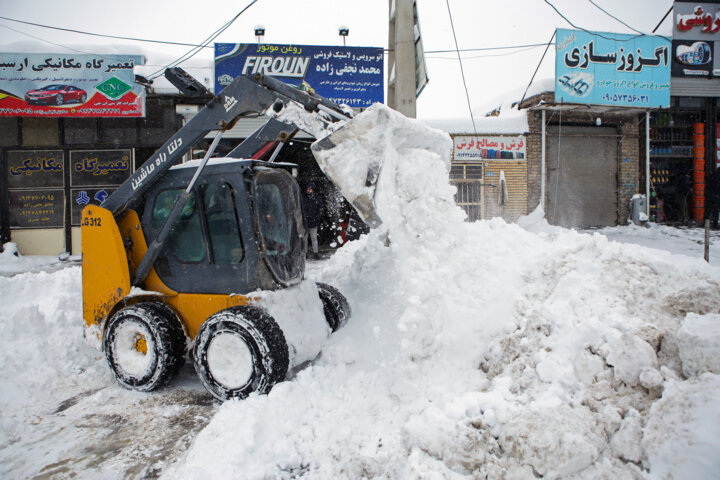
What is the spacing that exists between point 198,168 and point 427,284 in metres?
2.25

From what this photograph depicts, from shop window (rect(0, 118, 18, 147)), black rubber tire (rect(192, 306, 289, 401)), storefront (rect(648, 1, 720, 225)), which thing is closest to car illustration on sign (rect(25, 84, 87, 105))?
shop window (rect(0, 118, 18, 147))

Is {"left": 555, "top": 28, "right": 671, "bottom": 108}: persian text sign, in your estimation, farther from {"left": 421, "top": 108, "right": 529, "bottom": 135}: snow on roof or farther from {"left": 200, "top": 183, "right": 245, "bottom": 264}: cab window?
{"left": 200, "top": 183, "right": 245, "bottom": 264}: cab window

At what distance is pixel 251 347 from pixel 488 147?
1221 cm

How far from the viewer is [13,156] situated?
36.7 ft

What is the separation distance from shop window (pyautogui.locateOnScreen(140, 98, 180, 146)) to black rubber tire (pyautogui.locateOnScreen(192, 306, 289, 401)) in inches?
380

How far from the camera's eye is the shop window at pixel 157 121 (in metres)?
11.4

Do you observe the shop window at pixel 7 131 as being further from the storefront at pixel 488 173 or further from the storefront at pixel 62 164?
the storefront at pixel 488 173

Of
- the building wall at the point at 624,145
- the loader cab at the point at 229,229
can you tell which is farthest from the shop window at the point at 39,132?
the building wall at the point at 624,145

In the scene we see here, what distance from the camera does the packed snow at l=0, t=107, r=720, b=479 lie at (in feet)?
7.48

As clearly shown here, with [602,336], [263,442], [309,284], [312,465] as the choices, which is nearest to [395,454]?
[312,465]

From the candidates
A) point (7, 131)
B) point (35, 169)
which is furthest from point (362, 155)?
point (7, 131)

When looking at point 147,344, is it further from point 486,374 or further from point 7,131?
point 7,131

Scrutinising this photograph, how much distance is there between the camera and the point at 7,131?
11.1m

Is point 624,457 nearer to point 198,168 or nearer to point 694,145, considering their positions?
point 198,168
